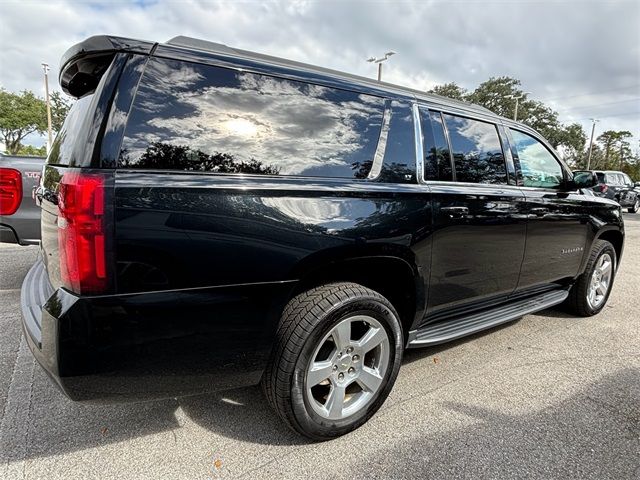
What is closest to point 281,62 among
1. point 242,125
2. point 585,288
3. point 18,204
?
point 242,125

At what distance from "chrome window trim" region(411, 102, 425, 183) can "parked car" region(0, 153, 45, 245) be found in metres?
3.62

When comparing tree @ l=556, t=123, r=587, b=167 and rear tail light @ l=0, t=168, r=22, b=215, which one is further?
tree @ l=556, t=123, r=587, b=167

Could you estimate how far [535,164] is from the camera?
3.41 m

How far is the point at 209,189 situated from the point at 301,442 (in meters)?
1.38

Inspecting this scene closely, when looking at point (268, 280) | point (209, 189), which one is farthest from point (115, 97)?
point (268, 280)

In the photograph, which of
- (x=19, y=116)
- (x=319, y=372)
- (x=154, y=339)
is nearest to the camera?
(x=154, y=339)

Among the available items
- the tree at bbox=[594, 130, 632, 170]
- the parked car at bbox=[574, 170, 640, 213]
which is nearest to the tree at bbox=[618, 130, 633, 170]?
the tree at bbox=[594, 130, 632, 170]

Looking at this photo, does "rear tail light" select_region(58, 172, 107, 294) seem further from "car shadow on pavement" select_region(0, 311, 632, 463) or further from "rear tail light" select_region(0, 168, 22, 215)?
"rear tail light" select_region(0, 168, 22, 215)

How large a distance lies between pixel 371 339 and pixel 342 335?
206mm

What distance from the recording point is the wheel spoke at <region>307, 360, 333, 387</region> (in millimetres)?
2053

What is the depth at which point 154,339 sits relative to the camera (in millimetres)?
1660

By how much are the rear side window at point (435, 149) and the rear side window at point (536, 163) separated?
0.94m

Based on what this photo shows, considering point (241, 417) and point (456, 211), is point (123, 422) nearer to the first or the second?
point (241, 417)

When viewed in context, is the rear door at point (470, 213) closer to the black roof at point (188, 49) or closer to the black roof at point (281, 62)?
the black roof at point (281, 62)
